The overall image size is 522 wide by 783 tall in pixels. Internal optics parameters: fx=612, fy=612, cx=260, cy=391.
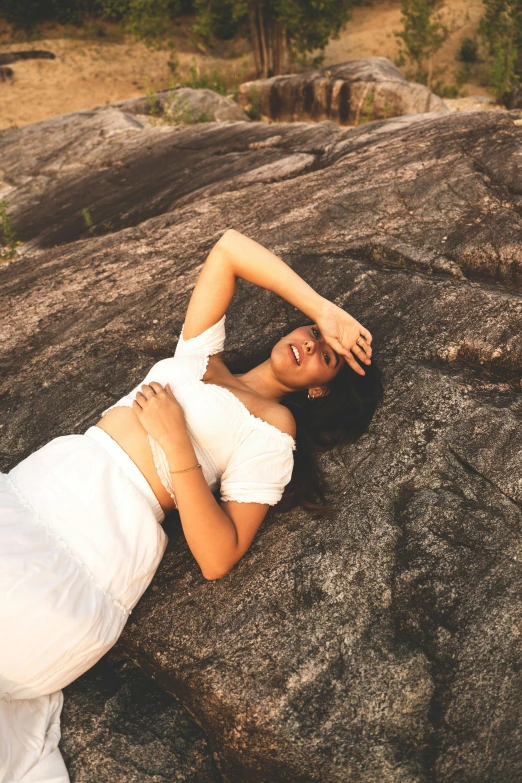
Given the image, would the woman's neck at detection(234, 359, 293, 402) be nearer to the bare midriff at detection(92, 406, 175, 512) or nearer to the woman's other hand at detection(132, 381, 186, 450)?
the woman's other hand at detection(132, 381, 186, 450)

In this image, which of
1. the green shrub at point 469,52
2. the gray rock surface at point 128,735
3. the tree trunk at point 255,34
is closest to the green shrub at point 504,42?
the green shrub at point 469,52

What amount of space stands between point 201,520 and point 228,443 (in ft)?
1.56

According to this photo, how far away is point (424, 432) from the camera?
3.12m

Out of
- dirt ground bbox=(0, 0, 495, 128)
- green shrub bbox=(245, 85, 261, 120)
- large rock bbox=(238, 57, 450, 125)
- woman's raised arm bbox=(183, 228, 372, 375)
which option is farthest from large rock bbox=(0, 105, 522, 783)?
dirt ground bbox=(0, 0, 495, 128)

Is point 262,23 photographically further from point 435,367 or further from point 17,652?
point 17,652

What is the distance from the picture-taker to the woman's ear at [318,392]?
336cm

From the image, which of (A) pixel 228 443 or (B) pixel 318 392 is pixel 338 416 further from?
(A) pixel 228 443

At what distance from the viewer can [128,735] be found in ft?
8.12

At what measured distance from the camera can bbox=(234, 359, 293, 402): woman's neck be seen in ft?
11.0

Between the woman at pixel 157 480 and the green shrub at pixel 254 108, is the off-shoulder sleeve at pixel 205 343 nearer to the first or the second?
the woman at pixel 157 480

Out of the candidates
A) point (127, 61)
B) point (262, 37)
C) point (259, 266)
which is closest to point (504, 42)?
point (262, 37)

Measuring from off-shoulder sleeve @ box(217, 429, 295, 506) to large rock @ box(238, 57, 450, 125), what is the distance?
1196cm

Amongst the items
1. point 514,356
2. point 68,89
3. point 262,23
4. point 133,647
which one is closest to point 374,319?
point 514,356

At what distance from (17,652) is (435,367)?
248cm
